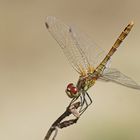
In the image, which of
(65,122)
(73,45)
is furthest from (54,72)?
(65,122)

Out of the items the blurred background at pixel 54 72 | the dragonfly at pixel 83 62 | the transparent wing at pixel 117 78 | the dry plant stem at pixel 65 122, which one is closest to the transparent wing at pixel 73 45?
the dragonfly at pixel 83 62

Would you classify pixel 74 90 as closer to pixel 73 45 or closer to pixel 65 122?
pixel 65 122

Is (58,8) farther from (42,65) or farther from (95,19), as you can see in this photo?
(42,65)

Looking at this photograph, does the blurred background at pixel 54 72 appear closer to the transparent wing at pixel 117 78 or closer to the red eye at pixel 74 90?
the transparent wing at pixel 117 78

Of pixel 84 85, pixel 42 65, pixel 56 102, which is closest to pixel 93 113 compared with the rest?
pixel 56 102

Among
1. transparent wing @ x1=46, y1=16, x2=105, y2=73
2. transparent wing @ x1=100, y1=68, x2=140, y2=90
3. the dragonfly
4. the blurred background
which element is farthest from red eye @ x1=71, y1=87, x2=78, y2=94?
the blurred background

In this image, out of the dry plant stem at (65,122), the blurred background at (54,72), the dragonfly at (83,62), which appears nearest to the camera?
the dry plant stem at (65,122)

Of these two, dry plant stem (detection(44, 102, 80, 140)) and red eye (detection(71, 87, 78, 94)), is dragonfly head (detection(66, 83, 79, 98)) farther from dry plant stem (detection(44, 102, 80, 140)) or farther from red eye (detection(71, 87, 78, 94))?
dry plant stem (detection(44, 102, 80, 140))
